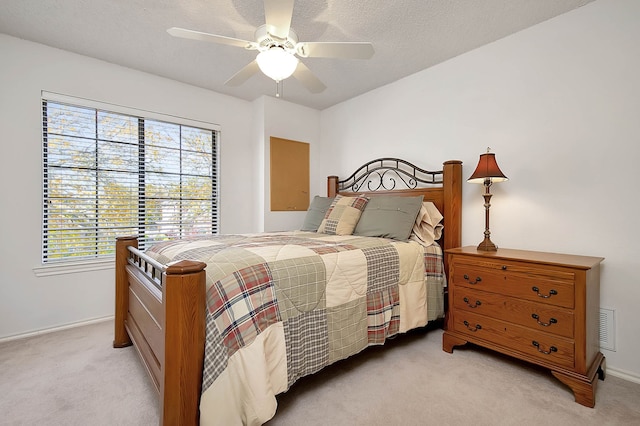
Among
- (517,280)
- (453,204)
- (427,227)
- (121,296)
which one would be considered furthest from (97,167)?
(517,280)

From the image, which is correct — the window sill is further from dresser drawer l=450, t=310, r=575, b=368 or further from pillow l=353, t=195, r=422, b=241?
dresser drawer l=450, t=310, r=575, b=368

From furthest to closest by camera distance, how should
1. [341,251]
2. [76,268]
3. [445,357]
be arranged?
[76,268]
[445,357]
[341,251]

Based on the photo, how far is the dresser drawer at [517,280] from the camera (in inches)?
67.8

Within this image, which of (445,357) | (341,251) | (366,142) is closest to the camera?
(341,251)

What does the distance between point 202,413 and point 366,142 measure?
3.18 meters

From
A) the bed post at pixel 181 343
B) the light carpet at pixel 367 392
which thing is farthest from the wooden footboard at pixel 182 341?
the light carpet at pixel 367 392

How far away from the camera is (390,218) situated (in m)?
2.64

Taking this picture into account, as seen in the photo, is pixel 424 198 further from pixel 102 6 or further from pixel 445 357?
pixel 102 6

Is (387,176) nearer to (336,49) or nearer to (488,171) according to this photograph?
(488,171)

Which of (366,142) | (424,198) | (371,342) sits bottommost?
(371,342)

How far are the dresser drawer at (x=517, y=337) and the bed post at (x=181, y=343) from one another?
1.87 meters

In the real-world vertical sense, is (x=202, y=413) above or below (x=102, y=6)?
below

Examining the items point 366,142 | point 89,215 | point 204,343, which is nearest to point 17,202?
point 89,215

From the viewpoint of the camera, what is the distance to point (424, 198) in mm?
2936
